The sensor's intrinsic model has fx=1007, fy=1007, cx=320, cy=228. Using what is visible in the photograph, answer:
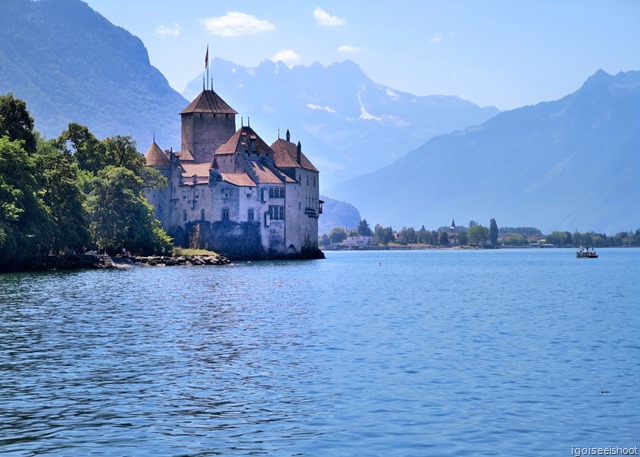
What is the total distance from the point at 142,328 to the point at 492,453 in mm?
27109

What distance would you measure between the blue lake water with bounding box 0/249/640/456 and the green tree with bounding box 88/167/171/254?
59258 millimetres

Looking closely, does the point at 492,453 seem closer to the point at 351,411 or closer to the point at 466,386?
the point at 351,411

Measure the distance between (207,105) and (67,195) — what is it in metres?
76.3

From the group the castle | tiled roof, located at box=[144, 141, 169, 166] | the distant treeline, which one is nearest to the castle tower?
the castle

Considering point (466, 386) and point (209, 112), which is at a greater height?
point (209, 112)

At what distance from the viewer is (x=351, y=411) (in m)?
26.5

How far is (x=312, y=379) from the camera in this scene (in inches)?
1251

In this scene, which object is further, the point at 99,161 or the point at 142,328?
the point at 99,161

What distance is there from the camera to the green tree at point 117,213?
396 feet

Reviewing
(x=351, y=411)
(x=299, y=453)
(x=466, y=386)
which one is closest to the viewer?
(x=299, y=453)

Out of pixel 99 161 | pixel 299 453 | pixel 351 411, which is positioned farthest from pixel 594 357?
pixel 99 161

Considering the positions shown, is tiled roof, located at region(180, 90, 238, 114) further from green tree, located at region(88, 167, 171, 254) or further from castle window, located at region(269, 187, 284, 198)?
green tree, located at region(88, 167, 171, 254)

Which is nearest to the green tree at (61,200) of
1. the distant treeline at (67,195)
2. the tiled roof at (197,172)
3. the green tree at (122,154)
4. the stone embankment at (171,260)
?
the distant treeline at (67,195)

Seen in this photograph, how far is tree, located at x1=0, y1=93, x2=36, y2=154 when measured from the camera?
102 metres
